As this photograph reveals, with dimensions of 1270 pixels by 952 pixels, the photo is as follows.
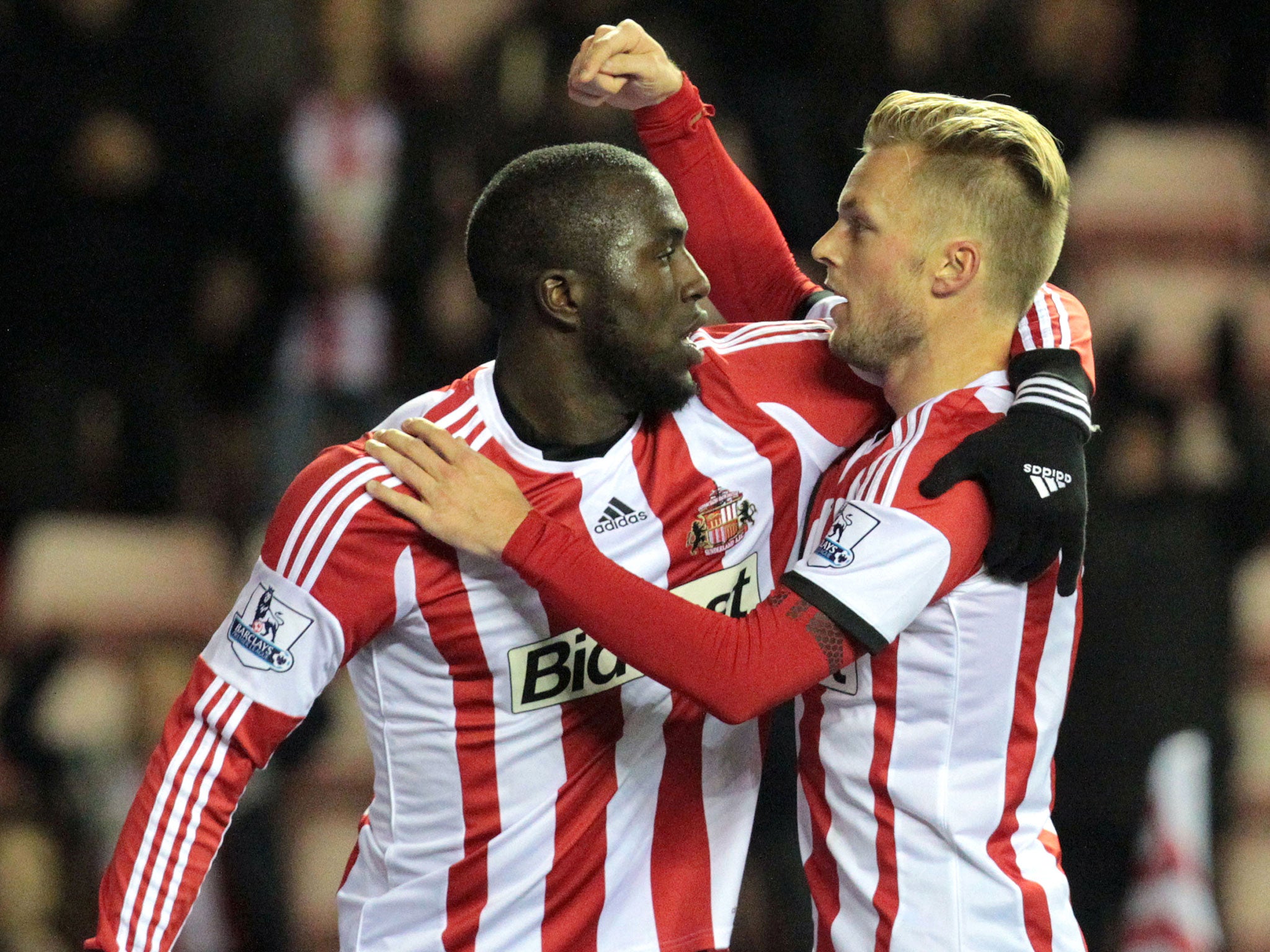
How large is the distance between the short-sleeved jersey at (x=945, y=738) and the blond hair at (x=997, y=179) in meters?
0.19

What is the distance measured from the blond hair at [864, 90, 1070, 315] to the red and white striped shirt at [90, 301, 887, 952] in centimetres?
34

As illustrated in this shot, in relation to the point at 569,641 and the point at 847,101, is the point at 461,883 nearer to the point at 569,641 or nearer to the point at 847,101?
the point at 569,641

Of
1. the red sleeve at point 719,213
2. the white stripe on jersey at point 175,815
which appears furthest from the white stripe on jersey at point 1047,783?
the white stripe on jersey at point 175,815

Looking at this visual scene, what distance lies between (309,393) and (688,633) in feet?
8.34

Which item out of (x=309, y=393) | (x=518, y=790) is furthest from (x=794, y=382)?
(x=309, y=393)

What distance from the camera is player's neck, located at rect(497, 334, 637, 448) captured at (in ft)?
7.55

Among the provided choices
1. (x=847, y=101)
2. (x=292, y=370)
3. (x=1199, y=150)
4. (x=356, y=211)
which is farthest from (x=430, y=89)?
(x=1199, y=150)

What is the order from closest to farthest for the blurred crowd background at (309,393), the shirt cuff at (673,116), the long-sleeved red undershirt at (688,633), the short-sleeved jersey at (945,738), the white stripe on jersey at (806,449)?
the long-sleeved red undershirt at (688,633), the short-sleeved jersey at (945,738), the white stripe on jersey at (806,449), the shirt cuff at (673,116), the blurred crowd background at (309,393)

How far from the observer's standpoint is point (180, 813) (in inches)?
85.0

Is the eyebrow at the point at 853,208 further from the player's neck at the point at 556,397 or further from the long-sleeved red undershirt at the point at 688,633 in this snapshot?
the long-sleeved red undershirt at the point at 688,633

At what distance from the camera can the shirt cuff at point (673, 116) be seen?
2623mm

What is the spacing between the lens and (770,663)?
6.59ft

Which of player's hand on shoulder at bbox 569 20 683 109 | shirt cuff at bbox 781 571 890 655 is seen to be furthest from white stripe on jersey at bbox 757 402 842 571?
player's hand on shoulder at bbox 569 20 683 109

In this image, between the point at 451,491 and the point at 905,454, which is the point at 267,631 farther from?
the point at 905,454
